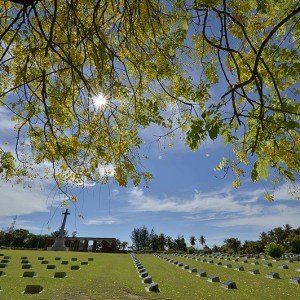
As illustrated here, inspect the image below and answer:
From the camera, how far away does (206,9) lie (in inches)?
127

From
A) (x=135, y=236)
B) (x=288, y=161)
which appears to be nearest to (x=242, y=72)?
(x=288, y=161)

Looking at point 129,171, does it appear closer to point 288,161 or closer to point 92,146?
point 92,146

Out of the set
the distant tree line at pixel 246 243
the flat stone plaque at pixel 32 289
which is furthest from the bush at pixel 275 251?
the flat stone plaque at pixel 32 289

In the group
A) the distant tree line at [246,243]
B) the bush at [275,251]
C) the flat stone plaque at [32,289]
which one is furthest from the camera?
→ the distant tree line at [246,243]

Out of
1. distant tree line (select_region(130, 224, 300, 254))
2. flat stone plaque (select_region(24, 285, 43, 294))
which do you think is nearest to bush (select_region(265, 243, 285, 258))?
distant tree line (select_region(130, 224, 300, 254))

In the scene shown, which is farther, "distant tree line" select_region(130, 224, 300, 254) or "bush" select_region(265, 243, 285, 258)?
"distant tree line" select_region(130, 224, 300, 254)

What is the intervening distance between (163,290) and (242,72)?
8.56 meters

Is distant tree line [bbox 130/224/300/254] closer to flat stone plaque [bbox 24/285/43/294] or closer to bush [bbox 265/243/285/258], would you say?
bush [bbox 265/243/285/258]

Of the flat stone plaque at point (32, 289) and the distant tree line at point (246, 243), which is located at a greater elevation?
the distant tree line at point (246, 243)

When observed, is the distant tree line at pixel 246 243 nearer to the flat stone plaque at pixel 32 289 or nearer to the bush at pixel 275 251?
the bush at pixel 275 251

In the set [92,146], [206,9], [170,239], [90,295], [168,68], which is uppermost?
[170,239]

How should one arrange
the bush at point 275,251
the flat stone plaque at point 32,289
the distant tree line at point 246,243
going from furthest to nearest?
1. the distant tree line at point 246,243
2. the bush at point 275,251
3. the flat stone plaque at point 32,289

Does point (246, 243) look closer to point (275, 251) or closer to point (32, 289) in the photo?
point (275, 251)

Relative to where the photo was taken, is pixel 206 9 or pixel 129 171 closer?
pixel 206 9
